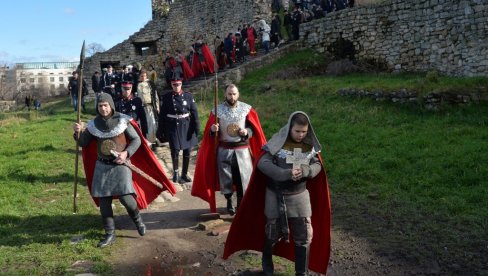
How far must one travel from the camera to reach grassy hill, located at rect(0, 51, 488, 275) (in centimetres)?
480

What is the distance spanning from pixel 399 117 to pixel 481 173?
10.9 ft

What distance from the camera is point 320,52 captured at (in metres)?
17.1

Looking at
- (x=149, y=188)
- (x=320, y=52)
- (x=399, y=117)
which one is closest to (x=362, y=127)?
(x=399, y=117)

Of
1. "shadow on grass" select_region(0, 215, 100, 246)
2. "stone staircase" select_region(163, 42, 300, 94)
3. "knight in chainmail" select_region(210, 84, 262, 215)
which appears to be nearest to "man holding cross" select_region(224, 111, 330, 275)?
"knight in chainmail" select_region(210, 84, 262, 215)

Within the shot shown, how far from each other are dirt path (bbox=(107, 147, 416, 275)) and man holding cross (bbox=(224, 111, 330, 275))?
1.22 ft

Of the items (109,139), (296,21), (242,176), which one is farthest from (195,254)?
(296,21)

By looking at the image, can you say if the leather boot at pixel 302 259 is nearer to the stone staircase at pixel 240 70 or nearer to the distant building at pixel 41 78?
the stone staircase at pixel 240 70

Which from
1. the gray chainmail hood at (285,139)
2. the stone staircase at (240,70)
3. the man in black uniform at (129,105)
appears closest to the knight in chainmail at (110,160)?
the gray chainmail hood at (285,139)

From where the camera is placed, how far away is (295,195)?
4066 millimetres

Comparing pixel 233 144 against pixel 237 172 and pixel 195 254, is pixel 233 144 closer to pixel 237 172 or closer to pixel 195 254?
pixel 237 172

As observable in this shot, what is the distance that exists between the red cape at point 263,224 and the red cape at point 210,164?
1.49 meters

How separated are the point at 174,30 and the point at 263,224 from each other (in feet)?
84.2

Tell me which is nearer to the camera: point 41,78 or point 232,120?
point 232,120

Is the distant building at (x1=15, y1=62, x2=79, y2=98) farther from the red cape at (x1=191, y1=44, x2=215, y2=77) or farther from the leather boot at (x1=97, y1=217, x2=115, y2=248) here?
the leather boot at (x1=97, y1=217, x2=115, y2=248)
